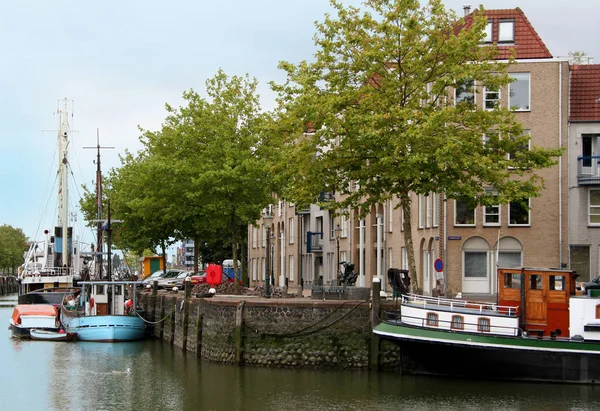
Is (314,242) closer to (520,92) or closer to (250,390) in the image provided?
(520,92)

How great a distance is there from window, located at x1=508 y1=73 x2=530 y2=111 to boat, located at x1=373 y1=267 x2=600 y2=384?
17.5 meters

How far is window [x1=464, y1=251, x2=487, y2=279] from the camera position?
158 ft

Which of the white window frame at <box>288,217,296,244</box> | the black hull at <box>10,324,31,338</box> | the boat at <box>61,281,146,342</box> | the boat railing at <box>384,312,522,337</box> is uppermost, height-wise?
the white window frame at <box>288,217,296,244</box>

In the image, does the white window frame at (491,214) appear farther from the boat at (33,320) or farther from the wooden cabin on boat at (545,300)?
the boat at (33,320)

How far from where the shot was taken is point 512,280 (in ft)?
108

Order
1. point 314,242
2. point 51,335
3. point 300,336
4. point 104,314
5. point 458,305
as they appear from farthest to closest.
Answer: point 314,242
point 104,314
point 51,335
point 300,336
point 458,305

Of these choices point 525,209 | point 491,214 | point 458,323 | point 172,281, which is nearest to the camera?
point 458,323

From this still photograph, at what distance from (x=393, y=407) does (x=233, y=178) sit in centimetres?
2637

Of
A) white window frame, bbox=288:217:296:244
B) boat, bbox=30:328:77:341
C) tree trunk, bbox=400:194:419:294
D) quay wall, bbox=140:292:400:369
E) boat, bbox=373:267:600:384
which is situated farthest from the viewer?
white window frame, bbox=288:217:296:244

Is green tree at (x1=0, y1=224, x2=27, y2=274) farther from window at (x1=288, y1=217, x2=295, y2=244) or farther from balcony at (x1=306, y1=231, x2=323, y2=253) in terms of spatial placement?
balcony at (x1=306, y1=231, x2=323, y2=253)

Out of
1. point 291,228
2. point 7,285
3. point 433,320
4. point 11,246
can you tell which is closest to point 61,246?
point 291,228

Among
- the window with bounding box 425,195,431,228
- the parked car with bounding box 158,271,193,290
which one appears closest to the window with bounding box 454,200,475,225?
the window with bounding box 425,195,431,228

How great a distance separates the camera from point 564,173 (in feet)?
158

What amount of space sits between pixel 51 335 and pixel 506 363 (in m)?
27.5
